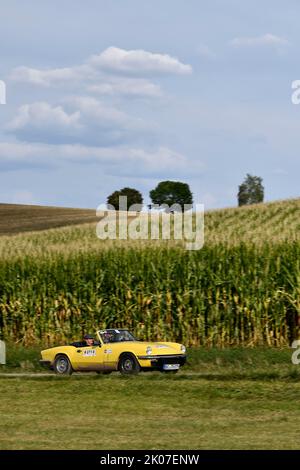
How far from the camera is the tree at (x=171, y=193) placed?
329 ft

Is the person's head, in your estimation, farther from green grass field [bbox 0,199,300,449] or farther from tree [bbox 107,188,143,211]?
tree [bbox 107,188,143,211]

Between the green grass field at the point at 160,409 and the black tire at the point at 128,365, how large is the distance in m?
0.38

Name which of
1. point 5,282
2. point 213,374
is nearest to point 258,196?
point 5,282

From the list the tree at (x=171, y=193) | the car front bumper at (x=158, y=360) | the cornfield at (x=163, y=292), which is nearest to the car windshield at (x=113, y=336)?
the car front bumper at (x=158, y=360)

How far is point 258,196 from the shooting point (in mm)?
128750

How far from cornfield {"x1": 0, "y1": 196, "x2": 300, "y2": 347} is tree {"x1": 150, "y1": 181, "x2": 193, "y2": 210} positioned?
70025mm

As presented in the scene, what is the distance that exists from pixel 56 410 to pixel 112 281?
41.4 feet

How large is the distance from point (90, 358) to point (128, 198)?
2781 inches

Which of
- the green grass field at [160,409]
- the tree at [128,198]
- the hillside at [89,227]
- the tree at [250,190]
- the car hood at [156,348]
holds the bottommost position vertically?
the green grass field at [160,409]

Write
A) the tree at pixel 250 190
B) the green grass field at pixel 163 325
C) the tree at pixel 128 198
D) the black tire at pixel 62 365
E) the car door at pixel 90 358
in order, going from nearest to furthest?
the green grass field at pixel 163 325 → the car door at pixel 90 358 → the black tire at pixel 62 365 → the tree at pixel 128 198 → the tree at pixel 250 190

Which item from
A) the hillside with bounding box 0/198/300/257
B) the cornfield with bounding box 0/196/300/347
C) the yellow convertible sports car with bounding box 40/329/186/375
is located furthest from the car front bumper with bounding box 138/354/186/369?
the hillside with bounding box 0/198/300/257

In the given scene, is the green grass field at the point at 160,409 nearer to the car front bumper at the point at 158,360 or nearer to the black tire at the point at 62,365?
the car front bumper at the point at 158,360
